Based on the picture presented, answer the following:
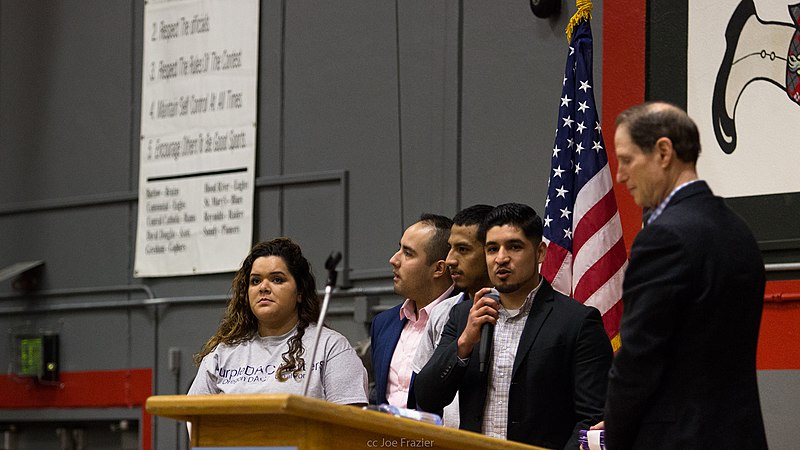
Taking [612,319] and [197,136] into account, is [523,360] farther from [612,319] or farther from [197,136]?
[197,136]

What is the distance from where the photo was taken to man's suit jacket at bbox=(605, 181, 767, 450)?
9.45 ft

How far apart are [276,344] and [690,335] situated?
1.88 meters

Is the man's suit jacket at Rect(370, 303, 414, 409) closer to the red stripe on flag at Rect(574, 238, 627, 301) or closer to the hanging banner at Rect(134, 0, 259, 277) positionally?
the red stripe on flag at Rect(574, 238, 627, 301)

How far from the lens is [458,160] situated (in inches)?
248

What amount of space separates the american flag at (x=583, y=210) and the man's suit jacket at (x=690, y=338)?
176 cm

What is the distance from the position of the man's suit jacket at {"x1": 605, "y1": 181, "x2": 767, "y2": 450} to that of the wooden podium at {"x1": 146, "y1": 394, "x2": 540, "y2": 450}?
1.29ft

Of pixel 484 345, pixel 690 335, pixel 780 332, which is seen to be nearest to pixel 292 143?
pixel 780 332

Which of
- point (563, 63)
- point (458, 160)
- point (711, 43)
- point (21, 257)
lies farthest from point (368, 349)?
point (21, 257)

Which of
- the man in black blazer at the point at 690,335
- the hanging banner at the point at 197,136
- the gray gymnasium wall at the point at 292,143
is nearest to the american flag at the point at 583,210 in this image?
the gray gymnasium wall at the point at 292,143

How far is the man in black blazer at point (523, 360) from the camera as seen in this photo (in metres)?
3.79

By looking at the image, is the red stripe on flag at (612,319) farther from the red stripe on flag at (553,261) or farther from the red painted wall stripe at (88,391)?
the red painted wall stripe at (88,391)

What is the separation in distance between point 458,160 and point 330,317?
119 centimetres

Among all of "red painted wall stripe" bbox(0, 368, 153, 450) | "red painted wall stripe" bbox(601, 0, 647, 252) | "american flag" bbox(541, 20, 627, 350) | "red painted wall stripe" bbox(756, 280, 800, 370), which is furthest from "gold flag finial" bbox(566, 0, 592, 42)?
"red painted wall stripe" bbox(0, 368, 153, 450)

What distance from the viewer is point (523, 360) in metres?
3.85
